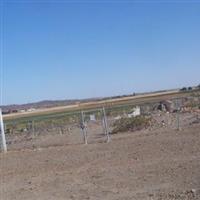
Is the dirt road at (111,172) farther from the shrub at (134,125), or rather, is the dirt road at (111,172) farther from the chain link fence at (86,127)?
the shrub at (134,125)

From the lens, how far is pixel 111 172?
1341 centimetres

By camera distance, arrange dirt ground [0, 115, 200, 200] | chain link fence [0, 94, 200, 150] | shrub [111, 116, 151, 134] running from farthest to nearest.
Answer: shrub [111, 116, 151, 134], chain link fence [0, 94, 200, 150], dirt ground [0, 115, 200, 200]

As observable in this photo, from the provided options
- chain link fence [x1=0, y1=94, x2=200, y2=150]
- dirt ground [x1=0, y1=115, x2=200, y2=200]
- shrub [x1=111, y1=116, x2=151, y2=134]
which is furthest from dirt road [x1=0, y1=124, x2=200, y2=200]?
shrub [x1=111, y1=116, x2=151, y2=134]

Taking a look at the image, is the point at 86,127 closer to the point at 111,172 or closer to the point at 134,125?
the point at 134,125

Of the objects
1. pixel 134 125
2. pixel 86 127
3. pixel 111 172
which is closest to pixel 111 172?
pixel 111 172

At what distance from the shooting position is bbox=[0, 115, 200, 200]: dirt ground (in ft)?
35.6

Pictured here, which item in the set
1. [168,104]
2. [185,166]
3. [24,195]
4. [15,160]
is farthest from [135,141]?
[168,104]

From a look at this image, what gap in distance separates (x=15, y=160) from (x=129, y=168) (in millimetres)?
6710

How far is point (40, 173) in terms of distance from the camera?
15.0m

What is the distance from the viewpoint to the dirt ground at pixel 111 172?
35.6 ft

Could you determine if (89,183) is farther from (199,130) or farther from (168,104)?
(168,104)

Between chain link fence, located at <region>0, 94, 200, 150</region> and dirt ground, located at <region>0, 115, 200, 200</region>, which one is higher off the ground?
chain link fence, located at <region>0, 94, 200, 150</region>

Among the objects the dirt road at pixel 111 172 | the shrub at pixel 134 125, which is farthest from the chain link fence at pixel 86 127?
the dirt road at pixel 111 172

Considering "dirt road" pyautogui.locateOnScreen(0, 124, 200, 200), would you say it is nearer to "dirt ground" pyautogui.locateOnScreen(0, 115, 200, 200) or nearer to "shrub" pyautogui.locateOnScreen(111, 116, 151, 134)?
"dirt ground" pyautogui.locateOnScreen(0, 115, 200, 200)
